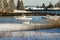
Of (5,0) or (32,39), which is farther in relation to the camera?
(5,0)

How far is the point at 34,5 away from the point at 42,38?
4.73 m

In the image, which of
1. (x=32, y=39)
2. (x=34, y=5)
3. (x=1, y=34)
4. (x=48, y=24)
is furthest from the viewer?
(x=34, y=5)

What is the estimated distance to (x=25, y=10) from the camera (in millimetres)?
13609

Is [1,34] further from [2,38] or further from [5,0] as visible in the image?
[5,0]

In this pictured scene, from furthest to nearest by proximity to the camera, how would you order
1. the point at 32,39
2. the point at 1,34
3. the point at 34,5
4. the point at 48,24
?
the point at 34,5 < the point at 48,24 < the point at 1,34 < the point at 32,39

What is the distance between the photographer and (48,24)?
12.2 meters

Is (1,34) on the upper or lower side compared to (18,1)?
lower

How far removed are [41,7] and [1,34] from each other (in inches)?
173

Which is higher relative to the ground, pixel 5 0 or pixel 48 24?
pixel 5 0

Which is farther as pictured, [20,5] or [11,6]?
[11,6]

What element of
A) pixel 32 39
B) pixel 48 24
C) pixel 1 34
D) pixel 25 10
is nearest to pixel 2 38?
pixel 1 34

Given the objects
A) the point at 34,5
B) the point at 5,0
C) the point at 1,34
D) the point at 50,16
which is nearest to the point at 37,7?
the point at 34,5

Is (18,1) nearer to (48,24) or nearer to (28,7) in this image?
(28,7)

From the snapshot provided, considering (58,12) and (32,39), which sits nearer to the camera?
(32,39)
